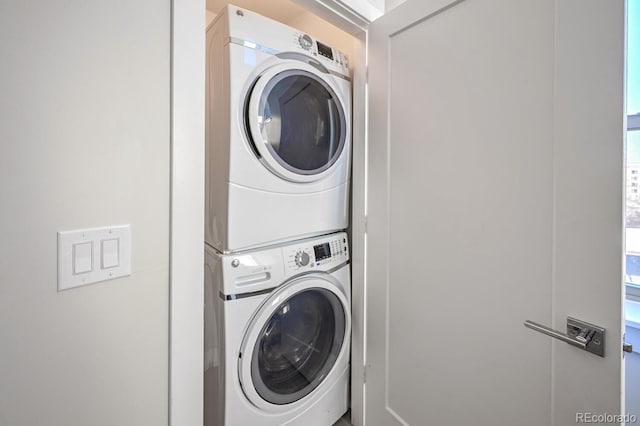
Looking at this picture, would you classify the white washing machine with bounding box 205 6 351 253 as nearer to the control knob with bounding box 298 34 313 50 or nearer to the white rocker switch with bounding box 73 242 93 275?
the control knob with bounding box 298 34 313 50

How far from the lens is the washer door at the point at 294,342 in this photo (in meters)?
1.06

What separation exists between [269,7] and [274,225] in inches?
59.9

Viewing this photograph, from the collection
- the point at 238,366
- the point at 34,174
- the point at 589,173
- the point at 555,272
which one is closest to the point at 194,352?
the point at 238,366

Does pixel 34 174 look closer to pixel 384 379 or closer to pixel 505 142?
pixel 505 142

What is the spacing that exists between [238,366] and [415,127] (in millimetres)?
1167

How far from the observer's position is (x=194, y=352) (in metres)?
0.82

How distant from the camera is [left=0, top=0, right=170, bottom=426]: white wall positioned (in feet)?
1.82

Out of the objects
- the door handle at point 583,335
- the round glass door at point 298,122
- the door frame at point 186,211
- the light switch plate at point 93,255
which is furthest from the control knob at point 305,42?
the door handle at point 583,335

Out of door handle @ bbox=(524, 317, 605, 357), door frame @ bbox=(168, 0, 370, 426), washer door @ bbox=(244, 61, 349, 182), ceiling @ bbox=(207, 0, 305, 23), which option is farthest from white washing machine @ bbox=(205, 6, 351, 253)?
door handle @ bbox=(524, 317, 605, 357)

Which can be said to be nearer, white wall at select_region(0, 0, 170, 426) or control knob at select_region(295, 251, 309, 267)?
white wall at select_region(0, 0, 170, 426)

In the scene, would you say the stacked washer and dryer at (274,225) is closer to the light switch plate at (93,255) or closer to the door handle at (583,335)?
the light switch plate at (93,255)

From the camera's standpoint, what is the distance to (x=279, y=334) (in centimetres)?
120

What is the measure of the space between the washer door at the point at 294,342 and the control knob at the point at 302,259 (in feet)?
0.22

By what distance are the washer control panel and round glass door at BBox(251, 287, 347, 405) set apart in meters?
0.11
